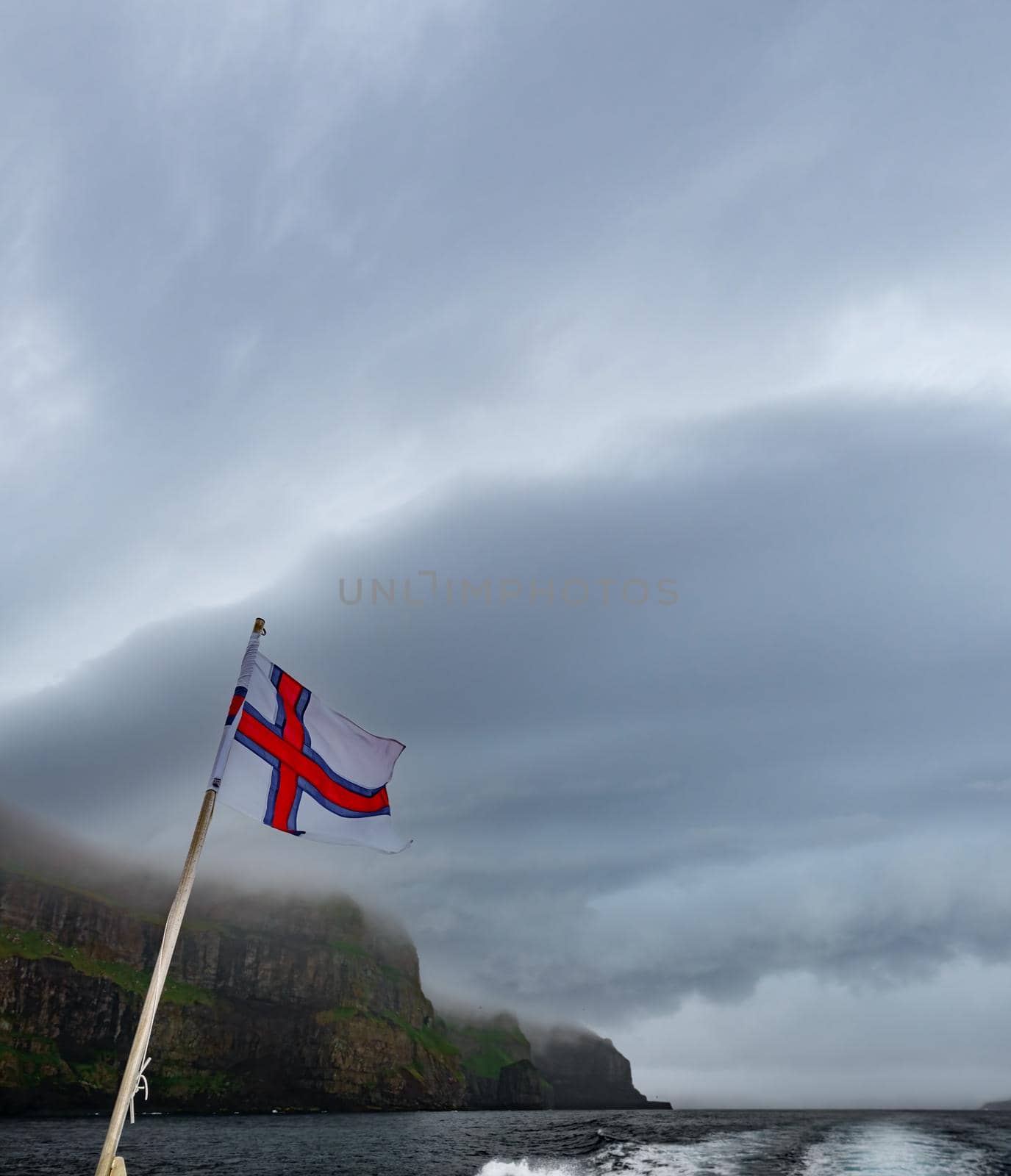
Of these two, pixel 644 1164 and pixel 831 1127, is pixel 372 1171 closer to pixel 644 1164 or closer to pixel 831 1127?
pixel 644 1164

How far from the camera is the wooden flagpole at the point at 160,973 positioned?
12047 millimetres

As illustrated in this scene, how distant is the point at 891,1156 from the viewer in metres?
102

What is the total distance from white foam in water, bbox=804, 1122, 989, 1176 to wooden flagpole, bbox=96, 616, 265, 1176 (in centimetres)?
9317

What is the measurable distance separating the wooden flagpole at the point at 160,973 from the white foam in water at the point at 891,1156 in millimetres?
93167

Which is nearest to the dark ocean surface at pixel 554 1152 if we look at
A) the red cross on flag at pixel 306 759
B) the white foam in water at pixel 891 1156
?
the white foam in water at pixel 891 1156

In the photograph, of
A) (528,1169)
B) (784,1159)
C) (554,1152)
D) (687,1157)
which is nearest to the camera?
(528,1169)

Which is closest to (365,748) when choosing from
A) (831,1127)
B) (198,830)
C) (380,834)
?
(380,834)

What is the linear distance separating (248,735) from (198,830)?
8.86 feet

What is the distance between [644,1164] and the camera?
96750 mm

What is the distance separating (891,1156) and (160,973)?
119m

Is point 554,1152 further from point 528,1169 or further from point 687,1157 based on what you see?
point 528,1169

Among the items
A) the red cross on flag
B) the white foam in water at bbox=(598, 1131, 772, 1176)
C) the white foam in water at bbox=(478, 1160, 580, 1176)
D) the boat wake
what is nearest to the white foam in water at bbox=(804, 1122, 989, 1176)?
the boat wake

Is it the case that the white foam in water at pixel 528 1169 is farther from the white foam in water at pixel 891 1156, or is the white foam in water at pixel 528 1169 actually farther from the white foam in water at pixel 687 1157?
the white foam in water at pixel 891 1156

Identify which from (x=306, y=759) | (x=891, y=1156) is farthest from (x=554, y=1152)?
(x=306, y=759)
